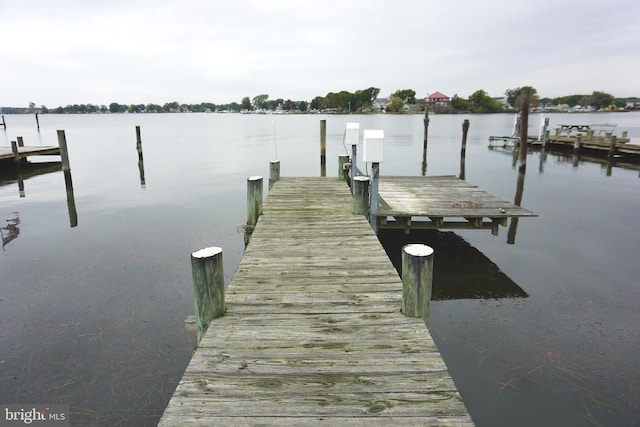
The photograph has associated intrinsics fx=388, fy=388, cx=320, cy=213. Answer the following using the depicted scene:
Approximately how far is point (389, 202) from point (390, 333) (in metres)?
7.29

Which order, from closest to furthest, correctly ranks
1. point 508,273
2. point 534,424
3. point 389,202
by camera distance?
point 534,424 → point 508,273 → point 389,202

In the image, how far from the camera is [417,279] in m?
4.35

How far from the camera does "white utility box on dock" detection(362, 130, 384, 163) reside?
336 inches

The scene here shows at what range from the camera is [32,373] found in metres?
6.18

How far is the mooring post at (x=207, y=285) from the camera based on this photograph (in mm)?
4340

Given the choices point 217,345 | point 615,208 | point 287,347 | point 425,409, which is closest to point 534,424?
point 425,409

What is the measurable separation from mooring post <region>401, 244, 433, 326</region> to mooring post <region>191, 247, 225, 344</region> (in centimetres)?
212

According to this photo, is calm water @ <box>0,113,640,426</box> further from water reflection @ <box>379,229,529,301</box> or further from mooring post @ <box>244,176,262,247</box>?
mooring post @ <box>244,176,262,247</box>

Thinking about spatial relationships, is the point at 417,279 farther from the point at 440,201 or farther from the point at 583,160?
the point at 583,160

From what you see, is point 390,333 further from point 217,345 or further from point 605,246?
point 605,246

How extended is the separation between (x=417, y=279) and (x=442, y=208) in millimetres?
6662

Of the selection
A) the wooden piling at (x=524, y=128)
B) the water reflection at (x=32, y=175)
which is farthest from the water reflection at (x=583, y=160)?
the water reflection at (x=32, y=175)

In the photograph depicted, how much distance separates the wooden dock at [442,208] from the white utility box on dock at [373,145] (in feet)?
5.52

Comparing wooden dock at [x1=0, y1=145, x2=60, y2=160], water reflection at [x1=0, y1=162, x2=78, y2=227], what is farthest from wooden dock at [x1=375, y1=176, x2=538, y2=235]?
wooden dock at [x1=0, y1=145, x2=60, y2=160]
